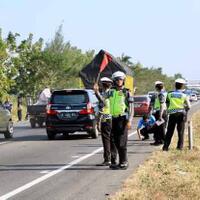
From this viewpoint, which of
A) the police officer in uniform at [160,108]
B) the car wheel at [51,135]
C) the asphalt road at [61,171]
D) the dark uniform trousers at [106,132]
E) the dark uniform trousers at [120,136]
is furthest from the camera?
the car wheel at [51,135]

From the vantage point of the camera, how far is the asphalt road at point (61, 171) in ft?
33.1

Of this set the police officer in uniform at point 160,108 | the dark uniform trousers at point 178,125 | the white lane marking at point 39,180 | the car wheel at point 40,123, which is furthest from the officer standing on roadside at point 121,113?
the car wheel at point 40,123

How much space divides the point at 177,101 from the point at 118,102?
344 cm

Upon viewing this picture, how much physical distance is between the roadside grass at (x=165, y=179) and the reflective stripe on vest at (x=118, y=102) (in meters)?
1.22

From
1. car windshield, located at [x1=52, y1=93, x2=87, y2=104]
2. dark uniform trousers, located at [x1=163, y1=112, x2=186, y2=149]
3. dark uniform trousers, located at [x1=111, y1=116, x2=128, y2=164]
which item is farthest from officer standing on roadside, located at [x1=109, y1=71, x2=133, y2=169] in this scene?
car windshield, located at [x1=52, y1=93, x2=87, y2=104]

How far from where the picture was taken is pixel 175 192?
31.2 feet

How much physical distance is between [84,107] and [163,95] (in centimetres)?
431

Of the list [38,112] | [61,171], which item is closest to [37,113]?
[38,112]

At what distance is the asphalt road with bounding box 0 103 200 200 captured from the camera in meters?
10.1

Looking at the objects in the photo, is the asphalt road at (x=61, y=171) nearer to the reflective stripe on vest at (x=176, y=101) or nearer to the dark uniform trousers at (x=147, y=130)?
the dark uniform trousers at (x=147, y=130)

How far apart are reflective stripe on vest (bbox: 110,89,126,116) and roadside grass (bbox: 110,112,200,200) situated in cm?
122

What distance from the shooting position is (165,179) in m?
10.8

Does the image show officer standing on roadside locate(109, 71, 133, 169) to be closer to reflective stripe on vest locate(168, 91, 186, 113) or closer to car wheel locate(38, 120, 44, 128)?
reflective stripe on vest locate(168, 91, 186, 113)

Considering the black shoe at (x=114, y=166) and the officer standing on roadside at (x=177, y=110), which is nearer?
the black shoe at (x=114, y=166)
